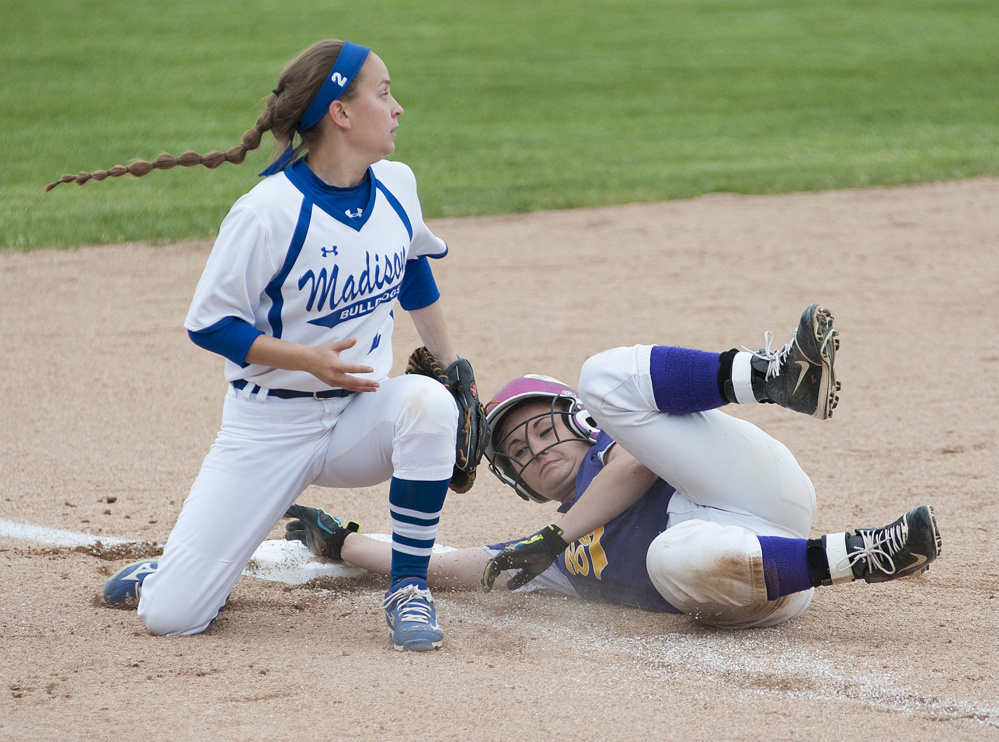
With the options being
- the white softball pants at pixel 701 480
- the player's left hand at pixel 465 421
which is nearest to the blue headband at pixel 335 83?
the player's left hand at pixel 465 421

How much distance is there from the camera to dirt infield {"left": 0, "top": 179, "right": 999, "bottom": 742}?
2.43 meters

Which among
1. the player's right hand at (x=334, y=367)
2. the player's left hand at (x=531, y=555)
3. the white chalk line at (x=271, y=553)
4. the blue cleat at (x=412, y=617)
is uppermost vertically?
the player's right hand at (x=334, y=367)

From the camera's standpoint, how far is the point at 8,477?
13.9 ft

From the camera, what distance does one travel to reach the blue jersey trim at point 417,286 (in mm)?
3336

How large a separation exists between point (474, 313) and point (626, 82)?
9153 mm

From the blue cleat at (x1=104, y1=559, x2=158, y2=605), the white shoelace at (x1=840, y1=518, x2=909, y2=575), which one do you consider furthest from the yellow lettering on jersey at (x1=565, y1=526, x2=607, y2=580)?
the blue cleat at (x1=104, y1=559, x2=158, y2=605)

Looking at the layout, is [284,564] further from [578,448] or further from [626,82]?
[626,82]

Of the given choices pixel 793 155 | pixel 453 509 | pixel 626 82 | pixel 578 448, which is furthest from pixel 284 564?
pixel 626 82

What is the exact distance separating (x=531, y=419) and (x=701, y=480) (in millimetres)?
635

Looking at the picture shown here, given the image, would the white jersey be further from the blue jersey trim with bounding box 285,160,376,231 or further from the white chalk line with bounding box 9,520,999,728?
the white chalk line with bounding box 9,520,999,728

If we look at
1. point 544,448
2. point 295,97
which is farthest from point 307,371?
point 544,448

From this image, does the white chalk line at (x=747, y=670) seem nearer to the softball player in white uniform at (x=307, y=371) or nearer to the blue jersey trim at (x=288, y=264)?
the softball player in white uniform at (x=307, y=371)

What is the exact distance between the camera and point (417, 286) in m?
3.35

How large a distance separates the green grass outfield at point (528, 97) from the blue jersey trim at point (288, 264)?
337 cm
